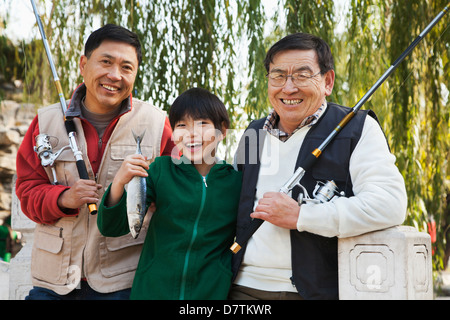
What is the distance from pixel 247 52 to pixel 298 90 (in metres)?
2.42

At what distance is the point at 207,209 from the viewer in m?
2.62

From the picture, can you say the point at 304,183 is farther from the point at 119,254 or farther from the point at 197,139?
the point at 119,254

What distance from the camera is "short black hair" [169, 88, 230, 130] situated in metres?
2.76

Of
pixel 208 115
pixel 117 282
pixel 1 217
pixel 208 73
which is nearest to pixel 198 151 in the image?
pixel 208 115

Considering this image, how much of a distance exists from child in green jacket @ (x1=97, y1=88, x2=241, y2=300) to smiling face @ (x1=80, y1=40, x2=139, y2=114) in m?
0.37

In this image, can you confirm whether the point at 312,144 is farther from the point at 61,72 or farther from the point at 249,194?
the point at 61,72

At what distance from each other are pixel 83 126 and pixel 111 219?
724 millimetres

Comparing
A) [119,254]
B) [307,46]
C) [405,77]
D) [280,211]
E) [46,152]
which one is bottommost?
[119,254]

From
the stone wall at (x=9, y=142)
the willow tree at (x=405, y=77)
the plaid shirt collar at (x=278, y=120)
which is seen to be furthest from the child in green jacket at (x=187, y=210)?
the stone wall at (x=9, y=142)

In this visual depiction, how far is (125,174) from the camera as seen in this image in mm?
2406

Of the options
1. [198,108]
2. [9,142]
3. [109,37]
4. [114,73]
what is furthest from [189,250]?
[9,142]

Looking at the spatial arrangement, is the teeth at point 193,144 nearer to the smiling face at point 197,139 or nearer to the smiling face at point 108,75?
the smiling face at point 197,139

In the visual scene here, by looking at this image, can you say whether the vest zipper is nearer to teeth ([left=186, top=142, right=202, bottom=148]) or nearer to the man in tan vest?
teeth ([left=186, top=142, right=202, bottom=148])

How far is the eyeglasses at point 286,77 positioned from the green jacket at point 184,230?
49 centimetres
